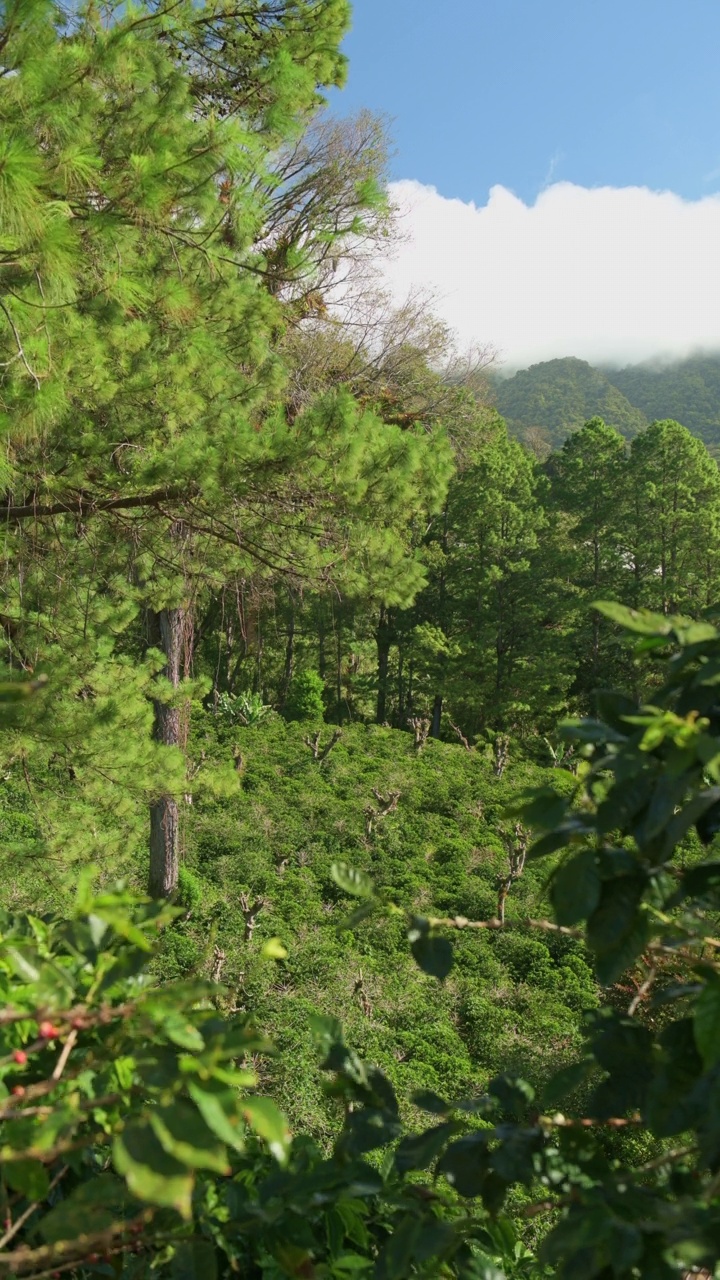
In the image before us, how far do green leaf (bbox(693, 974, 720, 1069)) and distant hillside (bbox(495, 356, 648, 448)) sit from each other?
1272 inches

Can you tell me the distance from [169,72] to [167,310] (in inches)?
34.2

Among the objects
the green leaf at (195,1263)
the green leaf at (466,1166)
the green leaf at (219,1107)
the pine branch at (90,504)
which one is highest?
the pine branch at (90,504)

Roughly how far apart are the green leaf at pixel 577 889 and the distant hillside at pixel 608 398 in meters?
31.9

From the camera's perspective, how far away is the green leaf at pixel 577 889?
72 cm

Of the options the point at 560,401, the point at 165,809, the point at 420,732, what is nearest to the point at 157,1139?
the point at 165,809

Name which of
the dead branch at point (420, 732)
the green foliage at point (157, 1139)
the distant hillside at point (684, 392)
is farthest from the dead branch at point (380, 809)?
the distant hillside at point (684, 392)

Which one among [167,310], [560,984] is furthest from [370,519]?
[560,984]

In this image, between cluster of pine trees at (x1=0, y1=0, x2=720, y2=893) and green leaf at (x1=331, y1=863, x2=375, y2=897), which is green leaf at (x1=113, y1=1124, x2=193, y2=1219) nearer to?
green leaf at (x1=331, y1=863, x2=375, y2=897)

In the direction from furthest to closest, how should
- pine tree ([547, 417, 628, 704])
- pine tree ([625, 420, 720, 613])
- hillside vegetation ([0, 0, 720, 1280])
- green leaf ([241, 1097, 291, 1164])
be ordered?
pine tree ([547, 417, 628, 704]), pine tree ([625, 420, 720, 613]), hillside vegetation ([0, 0, 720, 1280]), green leaf ([241, 1097, 291, 1164])

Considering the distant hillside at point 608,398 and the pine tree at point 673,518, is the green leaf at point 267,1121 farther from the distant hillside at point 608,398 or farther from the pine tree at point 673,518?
the distant hillside at point 608,398

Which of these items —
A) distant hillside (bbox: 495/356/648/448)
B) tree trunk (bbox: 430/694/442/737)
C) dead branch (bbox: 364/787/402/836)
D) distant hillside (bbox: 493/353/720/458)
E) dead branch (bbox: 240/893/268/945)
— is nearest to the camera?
dead branch (bbox: 240/893/268/945)

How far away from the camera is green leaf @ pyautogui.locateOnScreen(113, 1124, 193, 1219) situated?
48 cm

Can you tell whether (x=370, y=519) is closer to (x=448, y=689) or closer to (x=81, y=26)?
(x=81, y=26)

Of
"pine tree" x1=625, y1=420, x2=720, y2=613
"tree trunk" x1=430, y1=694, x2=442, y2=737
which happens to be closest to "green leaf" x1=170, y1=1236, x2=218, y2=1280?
"pine tree" x1=625, y1=420, x2=720, y2=613
